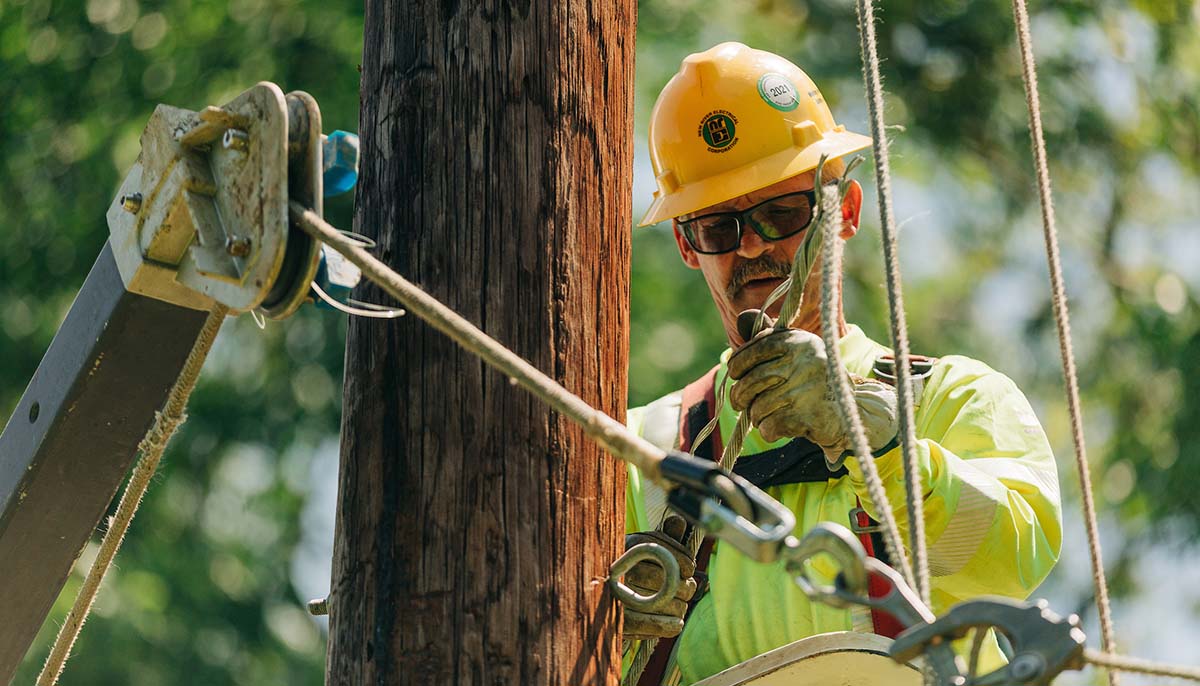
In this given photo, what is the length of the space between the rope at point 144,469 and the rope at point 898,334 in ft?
2.74

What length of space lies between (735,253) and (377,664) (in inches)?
53.9

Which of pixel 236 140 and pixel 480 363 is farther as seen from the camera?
pixel 480 363

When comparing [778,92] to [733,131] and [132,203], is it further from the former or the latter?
[132,203]

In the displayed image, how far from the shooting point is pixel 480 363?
2051 mm

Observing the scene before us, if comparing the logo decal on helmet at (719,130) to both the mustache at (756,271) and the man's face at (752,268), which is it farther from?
the mustache at (756,271)

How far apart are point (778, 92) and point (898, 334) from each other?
4.54ft

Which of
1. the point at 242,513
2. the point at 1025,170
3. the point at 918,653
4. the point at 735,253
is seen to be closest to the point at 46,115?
the point at 242,513

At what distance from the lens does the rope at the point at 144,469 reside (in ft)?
6.80

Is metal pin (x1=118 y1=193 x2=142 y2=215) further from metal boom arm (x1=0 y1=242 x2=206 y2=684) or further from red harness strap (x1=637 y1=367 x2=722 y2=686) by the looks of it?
red harness strap (x1=637 y1=367 x2=722 y2=686)

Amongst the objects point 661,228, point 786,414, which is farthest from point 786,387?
point 661,228

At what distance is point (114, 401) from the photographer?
213 cm

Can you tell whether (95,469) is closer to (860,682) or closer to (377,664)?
(377,664)

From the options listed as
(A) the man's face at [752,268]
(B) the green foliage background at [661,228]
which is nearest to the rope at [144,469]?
(A) the man's face at [752,268]

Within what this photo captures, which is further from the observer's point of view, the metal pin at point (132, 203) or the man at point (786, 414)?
the man at point (786, 414)
